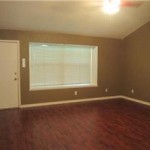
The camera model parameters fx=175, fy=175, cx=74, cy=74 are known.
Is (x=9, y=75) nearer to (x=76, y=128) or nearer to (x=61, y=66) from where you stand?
(x=61, y=66)

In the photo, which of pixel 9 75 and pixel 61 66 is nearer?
pixel 9 75

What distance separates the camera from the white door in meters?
4.92

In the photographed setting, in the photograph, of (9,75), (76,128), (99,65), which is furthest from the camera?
(99,65)

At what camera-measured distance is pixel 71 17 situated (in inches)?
179

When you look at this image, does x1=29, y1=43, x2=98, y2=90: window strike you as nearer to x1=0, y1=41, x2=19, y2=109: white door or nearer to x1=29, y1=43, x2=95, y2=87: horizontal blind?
x1=29, y1=43, x2=95, y2=87: horizontal blind

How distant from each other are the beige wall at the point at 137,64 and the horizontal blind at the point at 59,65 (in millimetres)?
1376

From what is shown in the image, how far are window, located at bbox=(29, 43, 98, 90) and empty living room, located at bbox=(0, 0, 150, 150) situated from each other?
0.10ft

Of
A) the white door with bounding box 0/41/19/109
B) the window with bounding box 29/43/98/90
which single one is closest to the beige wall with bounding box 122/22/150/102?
the window with bounding box 29/43/98/90

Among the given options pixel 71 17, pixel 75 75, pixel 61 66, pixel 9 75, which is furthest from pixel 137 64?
pixel 9 75

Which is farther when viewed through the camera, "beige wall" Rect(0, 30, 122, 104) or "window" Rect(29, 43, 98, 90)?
"window" Rect(29, 43, 98, 90)

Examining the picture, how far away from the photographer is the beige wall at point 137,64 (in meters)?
5.58

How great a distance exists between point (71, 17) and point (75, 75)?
2.15 m

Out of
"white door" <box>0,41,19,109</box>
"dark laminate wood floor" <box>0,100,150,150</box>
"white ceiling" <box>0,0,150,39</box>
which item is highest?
"white ceiling" <box>0,0,150,39</box>

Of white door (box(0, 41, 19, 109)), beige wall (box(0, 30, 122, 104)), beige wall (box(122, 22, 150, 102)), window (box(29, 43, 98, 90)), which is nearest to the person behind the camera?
white door (box(0, 41, 19, 109))
